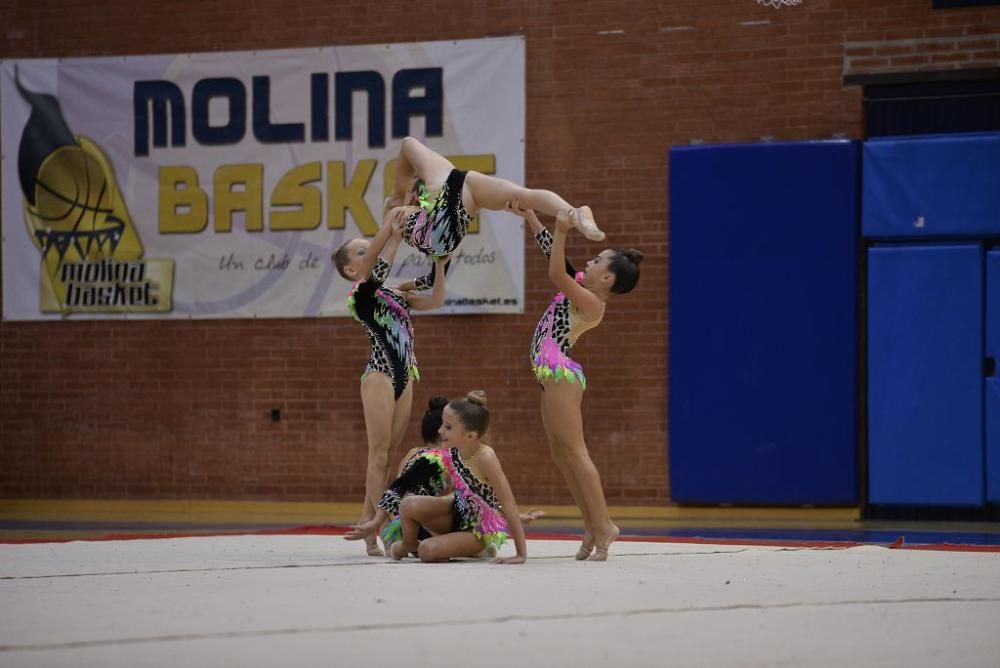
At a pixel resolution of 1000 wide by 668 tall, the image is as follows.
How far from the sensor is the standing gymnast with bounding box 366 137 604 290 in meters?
5.67

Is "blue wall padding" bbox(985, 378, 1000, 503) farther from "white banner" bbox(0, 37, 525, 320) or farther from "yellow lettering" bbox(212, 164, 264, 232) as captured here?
"yellow lettering" bbox(212, 164, 264, 232)

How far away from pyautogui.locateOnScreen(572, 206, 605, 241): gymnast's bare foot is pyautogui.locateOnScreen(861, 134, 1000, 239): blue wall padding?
4291mm

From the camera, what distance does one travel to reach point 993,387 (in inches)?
346

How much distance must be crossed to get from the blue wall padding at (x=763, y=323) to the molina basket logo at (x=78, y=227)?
4054mm

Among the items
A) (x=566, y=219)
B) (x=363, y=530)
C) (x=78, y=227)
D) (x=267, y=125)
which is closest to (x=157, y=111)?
(x=267, y=125)

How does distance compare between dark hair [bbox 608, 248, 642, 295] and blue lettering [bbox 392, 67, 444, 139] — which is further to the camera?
blue lettering [bbox 392, 67, 444, 139]

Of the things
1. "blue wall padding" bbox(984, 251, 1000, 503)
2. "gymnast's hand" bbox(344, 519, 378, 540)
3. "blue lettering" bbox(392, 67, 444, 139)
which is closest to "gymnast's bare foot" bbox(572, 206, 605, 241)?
"gymnast's hand" bbox(344, 519, 378, 540)

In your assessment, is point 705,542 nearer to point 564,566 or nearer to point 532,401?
point 564,566

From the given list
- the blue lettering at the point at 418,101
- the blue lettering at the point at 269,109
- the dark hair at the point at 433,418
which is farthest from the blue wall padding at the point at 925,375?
the dark hair at the point at 433,418

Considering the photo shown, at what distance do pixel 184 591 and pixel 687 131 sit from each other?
19.0 ft

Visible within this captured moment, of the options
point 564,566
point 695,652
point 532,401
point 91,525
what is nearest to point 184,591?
point 564,566

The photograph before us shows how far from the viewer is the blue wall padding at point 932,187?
8797mm

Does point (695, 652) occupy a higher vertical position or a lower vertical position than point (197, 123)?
lower

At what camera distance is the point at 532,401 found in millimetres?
9641
